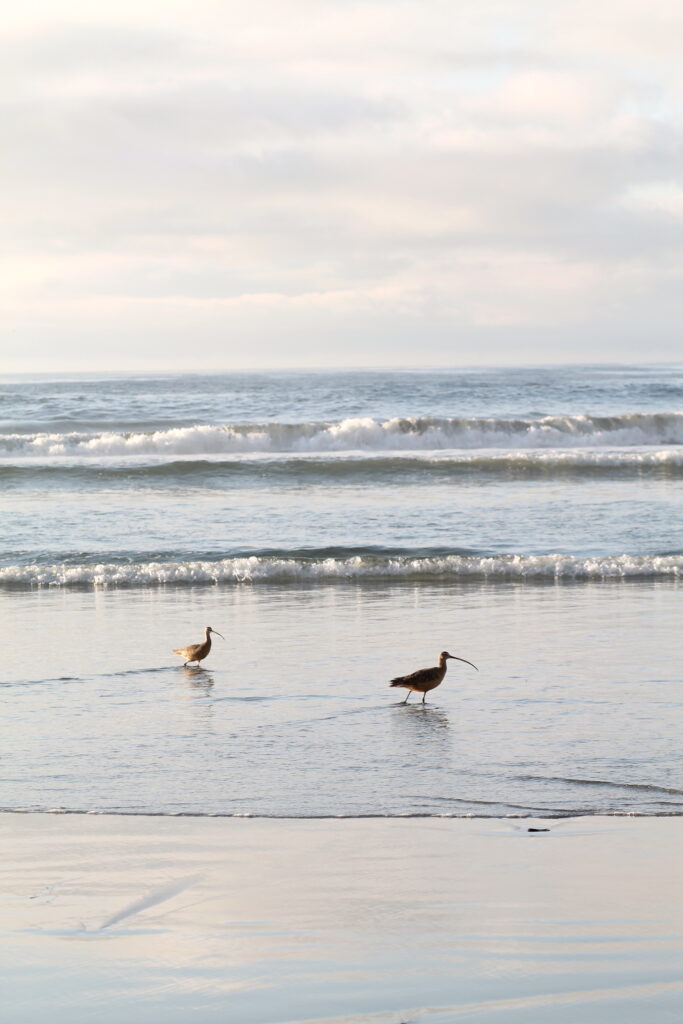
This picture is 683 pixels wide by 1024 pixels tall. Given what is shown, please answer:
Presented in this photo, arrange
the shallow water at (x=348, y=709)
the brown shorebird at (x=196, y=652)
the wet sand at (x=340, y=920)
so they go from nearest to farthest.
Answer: the wet sand at (x=340, y=920) < the shallow water at (x=348, y=709) < the brown shorebird at (x=196, y=652)

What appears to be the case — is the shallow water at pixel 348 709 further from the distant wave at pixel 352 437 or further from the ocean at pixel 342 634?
the distant wave at pixel 352 437

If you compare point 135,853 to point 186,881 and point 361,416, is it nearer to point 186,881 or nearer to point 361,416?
point 186,881

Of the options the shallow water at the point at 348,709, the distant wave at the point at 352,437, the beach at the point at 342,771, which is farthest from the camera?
the distant wave at the point at 352,437

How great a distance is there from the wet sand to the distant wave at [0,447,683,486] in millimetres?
17190

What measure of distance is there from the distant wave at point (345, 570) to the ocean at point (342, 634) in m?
0.03

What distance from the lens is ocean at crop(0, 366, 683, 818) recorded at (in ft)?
19.0

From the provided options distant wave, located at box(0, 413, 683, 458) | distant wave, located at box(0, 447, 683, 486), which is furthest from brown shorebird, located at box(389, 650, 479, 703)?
distant wave, located at box(0, 413, 683, 458)

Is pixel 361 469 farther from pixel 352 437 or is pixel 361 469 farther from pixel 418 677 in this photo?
Answer: pixel 418 677

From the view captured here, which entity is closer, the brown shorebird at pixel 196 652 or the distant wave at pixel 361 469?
the brown shorebird at pixel 196 652

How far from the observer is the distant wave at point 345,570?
1284 centimetres

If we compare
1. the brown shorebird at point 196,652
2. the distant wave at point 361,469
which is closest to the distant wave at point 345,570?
the brown shorebird at point 196,652

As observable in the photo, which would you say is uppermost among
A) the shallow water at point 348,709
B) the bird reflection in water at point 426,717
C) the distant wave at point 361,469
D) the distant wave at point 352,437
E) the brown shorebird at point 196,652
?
the distant wave at point 352,437

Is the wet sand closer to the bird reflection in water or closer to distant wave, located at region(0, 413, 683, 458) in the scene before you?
the bird reflection in water

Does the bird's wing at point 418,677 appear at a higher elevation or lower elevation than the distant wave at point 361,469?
lower
